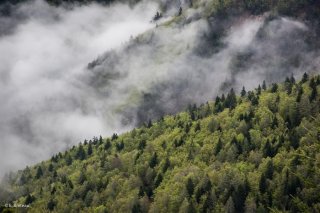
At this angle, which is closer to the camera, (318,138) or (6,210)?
(318,138)

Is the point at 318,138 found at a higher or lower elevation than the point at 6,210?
lower
